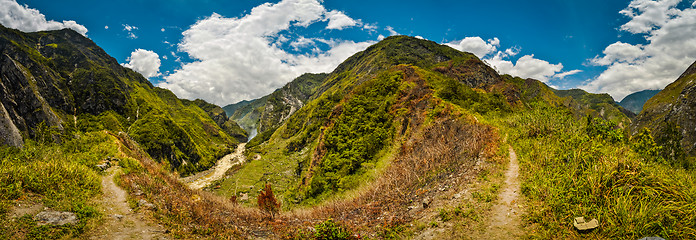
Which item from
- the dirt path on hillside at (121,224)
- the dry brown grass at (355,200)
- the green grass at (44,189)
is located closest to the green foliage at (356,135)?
the dry brown grass at (355,200)

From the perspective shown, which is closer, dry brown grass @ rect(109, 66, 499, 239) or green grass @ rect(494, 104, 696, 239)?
green grass @ rect(494, 104, 696, 239)

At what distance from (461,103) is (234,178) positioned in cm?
8949

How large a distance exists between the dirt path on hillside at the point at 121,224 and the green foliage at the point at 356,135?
619 inches

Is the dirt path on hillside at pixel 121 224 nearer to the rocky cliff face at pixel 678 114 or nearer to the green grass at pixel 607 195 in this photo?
the green grass at pixel 607 195

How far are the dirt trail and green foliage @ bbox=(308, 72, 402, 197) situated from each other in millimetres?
14740

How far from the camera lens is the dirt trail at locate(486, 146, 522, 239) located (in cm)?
680

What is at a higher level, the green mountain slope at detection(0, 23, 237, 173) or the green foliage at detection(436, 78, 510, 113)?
the green mountain slope at detection(0, 23, 237, 173)

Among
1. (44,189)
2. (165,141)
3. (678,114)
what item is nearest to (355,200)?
(44,189)

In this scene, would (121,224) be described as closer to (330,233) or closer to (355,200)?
(330,233)

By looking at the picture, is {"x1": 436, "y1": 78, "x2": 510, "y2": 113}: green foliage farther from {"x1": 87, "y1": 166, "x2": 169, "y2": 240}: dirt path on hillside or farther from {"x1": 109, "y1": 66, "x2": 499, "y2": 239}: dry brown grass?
{"x1": 87, "y1": 166, "x2": 169, "y2": 240}: dirt path on hillside

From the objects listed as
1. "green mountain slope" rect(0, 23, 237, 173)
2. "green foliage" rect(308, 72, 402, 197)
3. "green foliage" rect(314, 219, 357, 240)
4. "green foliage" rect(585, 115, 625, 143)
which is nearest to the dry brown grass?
"green foliage" rect(314, 219, 357, 240)

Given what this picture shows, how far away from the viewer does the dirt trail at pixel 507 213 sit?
6.80m

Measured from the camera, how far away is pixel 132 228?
875 cm

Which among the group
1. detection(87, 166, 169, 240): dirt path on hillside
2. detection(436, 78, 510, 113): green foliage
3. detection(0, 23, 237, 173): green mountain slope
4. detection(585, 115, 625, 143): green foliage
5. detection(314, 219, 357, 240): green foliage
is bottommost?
detection(314, 219, 357, 240): green foliage
